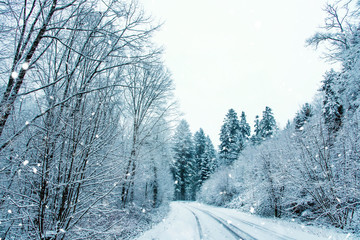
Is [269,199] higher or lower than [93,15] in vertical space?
lower

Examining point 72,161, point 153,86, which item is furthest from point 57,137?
point 153,86

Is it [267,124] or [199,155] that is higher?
[267,124]

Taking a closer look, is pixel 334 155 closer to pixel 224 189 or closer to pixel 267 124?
pixel 224 189

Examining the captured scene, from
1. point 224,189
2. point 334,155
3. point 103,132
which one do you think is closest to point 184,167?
point 224,189

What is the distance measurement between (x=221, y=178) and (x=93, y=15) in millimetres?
29421

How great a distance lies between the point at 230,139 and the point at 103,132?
1677 inches

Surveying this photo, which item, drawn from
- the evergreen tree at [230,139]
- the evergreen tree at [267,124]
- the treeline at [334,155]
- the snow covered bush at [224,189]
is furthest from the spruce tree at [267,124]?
the treeline at [334,155]

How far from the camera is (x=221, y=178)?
2936cm

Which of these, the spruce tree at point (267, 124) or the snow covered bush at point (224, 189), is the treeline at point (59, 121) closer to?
Answer: the snow covered bush at point (224, 189)

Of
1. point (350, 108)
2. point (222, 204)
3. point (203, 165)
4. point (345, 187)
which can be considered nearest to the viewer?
point (345, 187)

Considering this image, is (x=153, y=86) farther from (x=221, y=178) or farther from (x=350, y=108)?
(x=221, y=178)

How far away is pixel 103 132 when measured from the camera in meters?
3.20

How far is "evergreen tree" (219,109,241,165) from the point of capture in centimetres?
4081

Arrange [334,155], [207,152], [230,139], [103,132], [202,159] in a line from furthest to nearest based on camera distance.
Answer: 1. [207,152]
2. [202,159]
3. [230,139]
4. [334,155]
5. [103,132]
